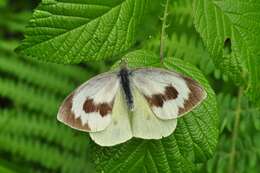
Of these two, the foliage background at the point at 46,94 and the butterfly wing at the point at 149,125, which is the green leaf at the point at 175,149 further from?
the foliage background at the point at 46,94

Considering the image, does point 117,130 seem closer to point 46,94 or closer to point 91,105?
point 91,105

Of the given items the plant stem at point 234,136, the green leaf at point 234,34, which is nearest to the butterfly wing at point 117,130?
the green leaf at point 234,34

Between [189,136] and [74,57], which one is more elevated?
[74,57]

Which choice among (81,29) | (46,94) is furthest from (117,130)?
(46,94)

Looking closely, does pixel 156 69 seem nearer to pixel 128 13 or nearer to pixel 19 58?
pixel 128 13

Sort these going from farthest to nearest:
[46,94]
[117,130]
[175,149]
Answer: [46,94] < [175,149] < [117,130]

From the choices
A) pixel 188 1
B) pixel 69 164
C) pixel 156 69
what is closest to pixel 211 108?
pixel 156 69
